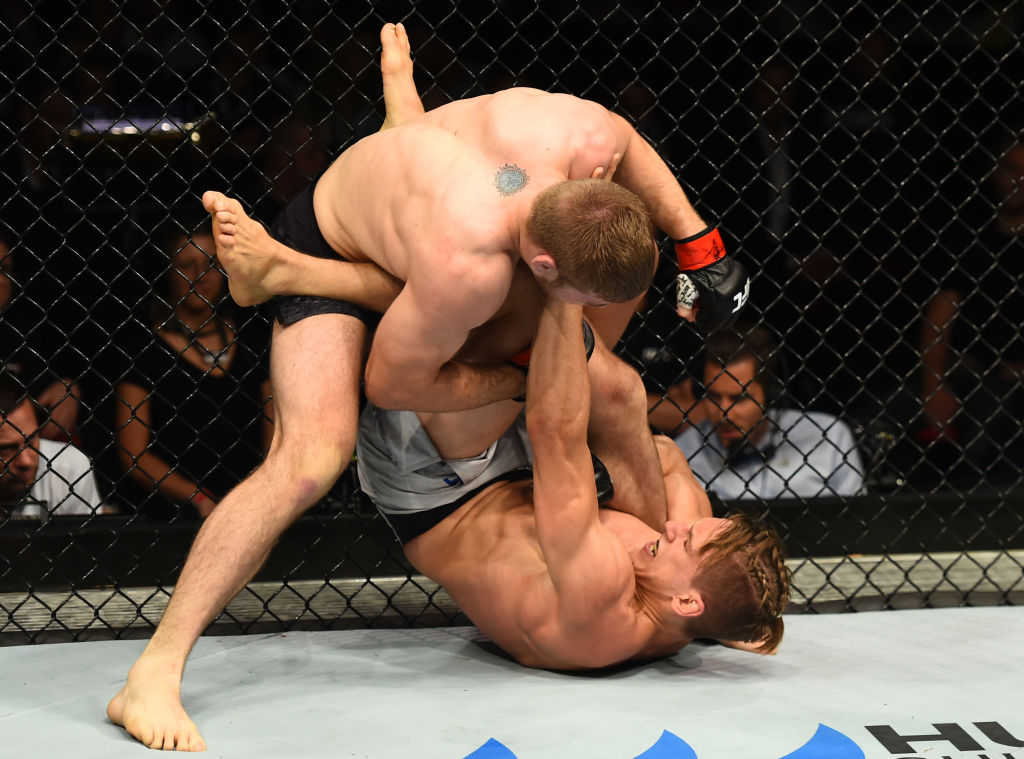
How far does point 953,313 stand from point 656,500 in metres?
1.54

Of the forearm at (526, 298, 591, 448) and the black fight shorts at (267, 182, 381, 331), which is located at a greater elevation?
the black fight shorts at (267, 182, 381, 331)

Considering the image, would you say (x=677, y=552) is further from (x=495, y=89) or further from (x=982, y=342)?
(x=982, y=342)

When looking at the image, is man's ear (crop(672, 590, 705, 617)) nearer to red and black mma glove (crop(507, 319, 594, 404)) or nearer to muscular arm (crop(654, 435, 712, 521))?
muscular arm (crop(654, 435, 712, 521))

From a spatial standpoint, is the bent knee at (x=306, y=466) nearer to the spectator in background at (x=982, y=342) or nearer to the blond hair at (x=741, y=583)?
the blond hair at (x=741, y=583)

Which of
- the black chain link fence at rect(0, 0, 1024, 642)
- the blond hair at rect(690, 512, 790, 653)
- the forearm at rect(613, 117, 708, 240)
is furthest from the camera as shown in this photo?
the black chain link fence at rect(0, 0, 1024, 642)

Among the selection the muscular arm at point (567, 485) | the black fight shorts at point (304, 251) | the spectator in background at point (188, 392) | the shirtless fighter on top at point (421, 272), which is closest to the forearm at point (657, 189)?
the shirtless fighter on top at point (421, 272)

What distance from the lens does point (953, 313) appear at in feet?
10.7

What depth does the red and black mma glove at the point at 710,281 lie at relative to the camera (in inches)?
80.5

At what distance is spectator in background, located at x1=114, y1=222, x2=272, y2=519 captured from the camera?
278 centimetres

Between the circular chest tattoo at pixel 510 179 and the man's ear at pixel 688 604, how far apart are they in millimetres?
756

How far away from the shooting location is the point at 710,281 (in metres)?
2.05

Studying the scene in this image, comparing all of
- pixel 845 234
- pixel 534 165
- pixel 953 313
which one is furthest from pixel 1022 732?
pixel 845 234

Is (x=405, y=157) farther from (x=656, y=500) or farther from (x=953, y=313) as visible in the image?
(x=953, y=313)

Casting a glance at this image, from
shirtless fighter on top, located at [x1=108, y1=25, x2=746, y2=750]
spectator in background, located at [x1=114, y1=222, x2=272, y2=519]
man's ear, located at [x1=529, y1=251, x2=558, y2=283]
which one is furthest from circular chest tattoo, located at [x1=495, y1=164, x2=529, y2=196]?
spectator in background, located at [x1=114, y1=222, x2=272, y2=519]
